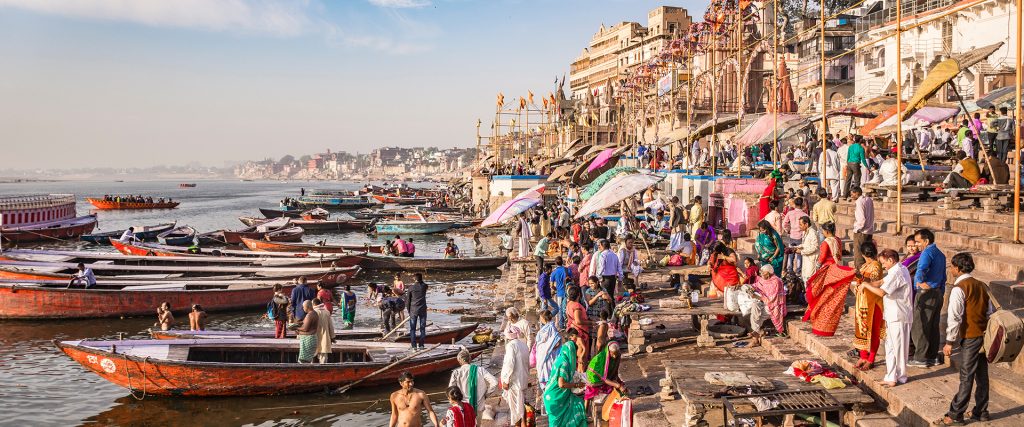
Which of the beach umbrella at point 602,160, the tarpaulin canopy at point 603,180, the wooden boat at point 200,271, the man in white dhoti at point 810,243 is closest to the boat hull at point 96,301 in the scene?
the wooden boat at point 200,271

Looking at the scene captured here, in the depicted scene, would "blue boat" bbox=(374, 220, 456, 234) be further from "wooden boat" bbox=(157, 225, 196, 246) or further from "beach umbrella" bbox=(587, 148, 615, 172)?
"beach umbrella" bbox=(587, 148, 615, 172)

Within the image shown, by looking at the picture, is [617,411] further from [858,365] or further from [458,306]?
[458,306]

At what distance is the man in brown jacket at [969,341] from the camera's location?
21.2ft

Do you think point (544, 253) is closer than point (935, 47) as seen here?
Yes

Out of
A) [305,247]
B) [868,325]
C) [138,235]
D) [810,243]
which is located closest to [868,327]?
[868,325]

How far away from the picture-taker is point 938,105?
19094 mm

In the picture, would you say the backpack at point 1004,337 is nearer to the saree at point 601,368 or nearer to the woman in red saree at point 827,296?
the woman in red saree at point 827,296

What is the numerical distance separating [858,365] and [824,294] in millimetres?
1562

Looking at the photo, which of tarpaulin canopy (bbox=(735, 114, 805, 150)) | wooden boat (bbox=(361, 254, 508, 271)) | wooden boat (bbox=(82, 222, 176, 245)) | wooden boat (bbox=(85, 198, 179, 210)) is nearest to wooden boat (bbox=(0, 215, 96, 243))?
wooden boat (bbox=(82, 222, 176, 245))

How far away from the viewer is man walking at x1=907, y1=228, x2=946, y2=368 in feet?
24.4

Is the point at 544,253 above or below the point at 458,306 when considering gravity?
above

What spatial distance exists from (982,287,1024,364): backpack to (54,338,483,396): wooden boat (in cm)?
1002

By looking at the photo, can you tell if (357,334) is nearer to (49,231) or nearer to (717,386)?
(717,386)

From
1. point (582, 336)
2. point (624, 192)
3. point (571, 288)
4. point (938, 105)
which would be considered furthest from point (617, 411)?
point (938, 105)
